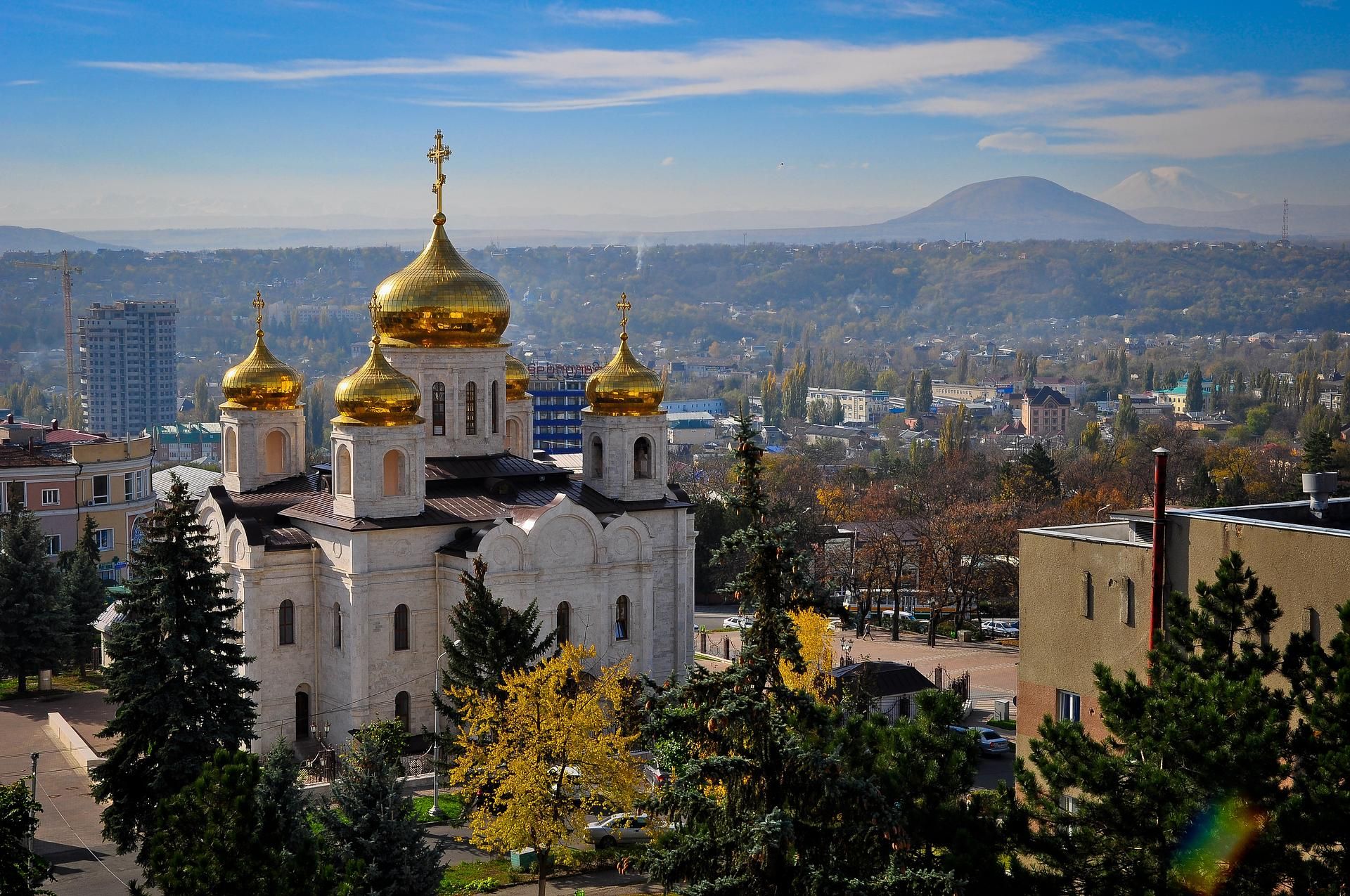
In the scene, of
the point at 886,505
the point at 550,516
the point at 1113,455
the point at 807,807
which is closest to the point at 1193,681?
the point at 807,807

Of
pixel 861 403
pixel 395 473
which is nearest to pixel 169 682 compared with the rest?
pixel 395 473

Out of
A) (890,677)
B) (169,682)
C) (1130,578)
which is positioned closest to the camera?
(1130,578)

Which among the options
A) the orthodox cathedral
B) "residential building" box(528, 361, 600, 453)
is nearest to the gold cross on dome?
the orthodox cathedral

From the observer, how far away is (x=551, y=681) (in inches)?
795

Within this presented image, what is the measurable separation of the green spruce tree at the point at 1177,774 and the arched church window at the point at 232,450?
771 inches

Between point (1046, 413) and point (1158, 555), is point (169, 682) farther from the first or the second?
point (1046, 413)

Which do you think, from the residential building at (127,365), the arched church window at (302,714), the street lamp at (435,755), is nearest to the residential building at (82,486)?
the arched church window at (302,714)

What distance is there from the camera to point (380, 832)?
17.7 metres

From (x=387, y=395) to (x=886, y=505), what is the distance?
3231cm

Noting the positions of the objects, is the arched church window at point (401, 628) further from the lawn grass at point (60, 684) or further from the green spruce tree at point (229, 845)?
Answer: the green spruce tree at point (229, 845)

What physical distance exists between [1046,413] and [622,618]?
12244 centimetres

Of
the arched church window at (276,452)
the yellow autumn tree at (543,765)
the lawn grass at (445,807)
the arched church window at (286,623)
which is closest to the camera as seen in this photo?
the yellow autumn tree at (543,765)

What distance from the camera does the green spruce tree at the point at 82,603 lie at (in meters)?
33.1

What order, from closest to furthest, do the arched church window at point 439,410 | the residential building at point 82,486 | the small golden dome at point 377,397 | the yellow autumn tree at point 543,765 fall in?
the yellow autumn tree at point 543,765
the small golden dome at point 377,397
the arched church window at point 439,410
the residential building at point 82,486
